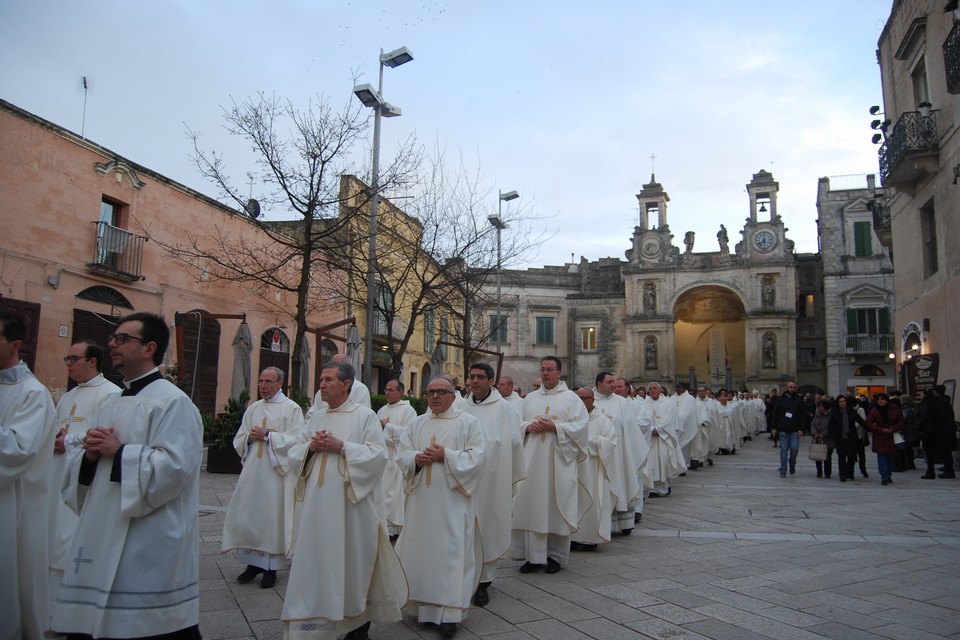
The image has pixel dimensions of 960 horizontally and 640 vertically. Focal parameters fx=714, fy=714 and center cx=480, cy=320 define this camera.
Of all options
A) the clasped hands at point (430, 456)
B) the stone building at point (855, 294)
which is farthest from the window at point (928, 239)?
the stone building at point (855, 294)

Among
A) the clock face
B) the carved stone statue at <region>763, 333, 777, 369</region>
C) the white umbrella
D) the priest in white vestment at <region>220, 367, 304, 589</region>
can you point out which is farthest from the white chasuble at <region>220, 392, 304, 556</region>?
the clock face

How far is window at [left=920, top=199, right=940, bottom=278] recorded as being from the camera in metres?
18.3

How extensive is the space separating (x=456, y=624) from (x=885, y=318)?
1709 inches

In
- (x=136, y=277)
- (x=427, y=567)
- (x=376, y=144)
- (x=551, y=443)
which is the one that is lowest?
(x=427, y=567)

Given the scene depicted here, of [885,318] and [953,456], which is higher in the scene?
[885,318]

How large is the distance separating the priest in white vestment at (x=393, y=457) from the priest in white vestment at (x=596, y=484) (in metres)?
1.98

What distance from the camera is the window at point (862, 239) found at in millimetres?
42219

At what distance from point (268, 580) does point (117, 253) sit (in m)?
13.9

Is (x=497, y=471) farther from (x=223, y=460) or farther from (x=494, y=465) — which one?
(x=223, y=460)

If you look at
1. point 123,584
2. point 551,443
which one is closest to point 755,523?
point 551,443

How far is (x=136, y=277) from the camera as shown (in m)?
17.9

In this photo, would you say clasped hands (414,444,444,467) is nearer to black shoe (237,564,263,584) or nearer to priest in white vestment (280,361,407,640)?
priest in white vestment (280,361,407,640)

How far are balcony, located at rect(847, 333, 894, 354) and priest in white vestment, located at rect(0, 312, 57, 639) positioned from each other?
4450 cm

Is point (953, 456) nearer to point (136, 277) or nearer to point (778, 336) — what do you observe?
point (136, 277)
